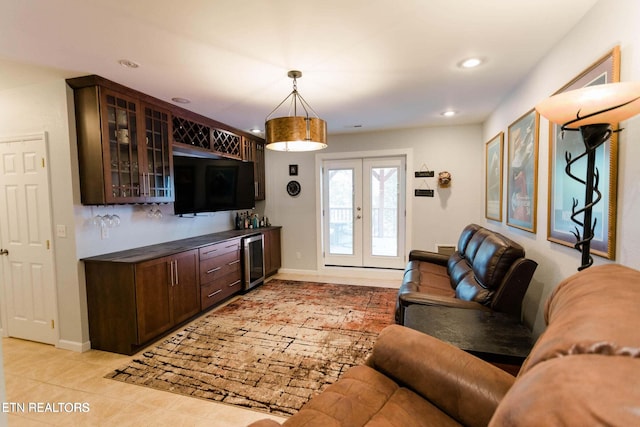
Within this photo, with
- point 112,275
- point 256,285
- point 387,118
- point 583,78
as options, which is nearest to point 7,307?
point 112,275

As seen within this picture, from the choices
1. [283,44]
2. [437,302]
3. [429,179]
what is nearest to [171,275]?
[283,44]

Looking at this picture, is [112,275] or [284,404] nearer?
[284,404]

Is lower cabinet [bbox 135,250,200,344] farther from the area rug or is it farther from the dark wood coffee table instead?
the dark wood coffee table

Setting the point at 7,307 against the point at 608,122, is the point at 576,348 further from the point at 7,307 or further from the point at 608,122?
the point at 7,307

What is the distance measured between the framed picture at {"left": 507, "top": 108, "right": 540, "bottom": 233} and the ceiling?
0.49 meters

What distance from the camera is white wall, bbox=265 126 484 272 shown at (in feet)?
15.0

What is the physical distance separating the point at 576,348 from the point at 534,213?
2.15m

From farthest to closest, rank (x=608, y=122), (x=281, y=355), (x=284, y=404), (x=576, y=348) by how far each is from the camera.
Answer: (x=281, y=355) → (x=284, y=404) → (x=608, y=122) → (x=576, y=348)

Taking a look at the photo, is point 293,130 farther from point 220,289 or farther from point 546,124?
point 220,289

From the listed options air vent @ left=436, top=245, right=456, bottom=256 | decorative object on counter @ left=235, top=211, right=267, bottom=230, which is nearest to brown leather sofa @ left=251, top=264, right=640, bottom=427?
air vent @ left=436, top=245, right=456, bottom=256

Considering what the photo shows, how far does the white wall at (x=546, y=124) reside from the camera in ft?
4.42

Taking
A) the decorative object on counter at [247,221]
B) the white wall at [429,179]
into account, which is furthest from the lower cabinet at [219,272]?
the white wall at [429,179]

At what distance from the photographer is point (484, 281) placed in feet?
7.31

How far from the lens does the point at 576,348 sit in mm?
626
